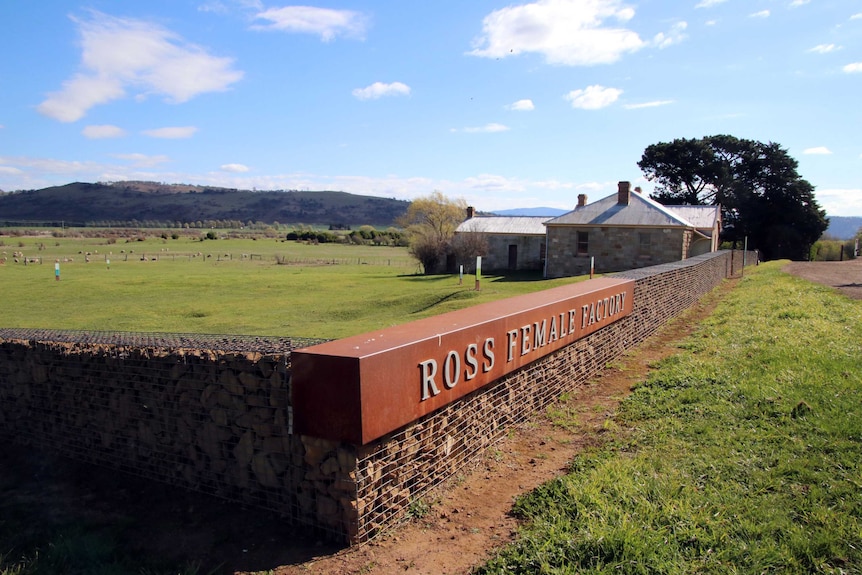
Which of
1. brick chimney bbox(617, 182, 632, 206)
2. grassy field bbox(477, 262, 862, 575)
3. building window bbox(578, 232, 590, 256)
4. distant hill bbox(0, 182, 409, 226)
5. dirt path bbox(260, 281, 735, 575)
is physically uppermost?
distant hill bbox(0, 182, 409, 226)

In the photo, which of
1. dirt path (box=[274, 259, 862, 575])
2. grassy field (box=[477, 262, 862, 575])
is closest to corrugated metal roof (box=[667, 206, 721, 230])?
grassy field (box=[477, 262, 862, 575])

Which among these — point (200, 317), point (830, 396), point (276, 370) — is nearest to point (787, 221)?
point (200, 317)

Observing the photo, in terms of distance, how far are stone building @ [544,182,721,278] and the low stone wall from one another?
26.0 metres

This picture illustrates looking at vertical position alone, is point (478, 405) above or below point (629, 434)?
above

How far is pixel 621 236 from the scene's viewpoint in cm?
3164

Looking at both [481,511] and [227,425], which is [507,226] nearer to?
[481,511]

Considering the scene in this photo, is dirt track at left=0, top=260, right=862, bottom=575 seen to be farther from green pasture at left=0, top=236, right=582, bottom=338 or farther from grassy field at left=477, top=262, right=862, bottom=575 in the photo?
green pasture at left=0, top=236, right=582, bottom=338

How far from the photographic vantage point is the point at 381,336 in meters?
4.34

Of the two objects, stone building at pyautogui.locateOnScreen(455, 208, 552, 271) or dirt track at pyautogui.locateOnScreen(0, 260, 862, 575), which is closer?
dirt track at pyautogui.locateOnScreen(0, 260, 862, 575)

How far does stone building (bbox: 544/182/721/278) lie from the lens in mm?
30594

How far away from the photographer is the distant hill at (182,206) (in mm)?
154375

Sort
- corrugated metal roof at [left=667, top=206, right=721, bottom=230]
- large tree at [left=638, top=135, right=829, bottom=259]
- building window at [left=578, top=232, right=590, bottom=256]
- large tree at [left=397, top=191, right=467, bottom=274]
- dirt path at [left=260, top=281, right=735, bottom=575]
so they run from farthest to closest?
large tree at [left=638, top=135, right=829, bottom=259] < large tree at [left=397, top=191, right=467, bottom=274] < corrugated metal roof at [left=667, top=206, right=721, bottom=230] < building window at [left=578, top=232, right=590, bottom=256] < dirt path at [left=260, top=281, right=735, bottom=575]

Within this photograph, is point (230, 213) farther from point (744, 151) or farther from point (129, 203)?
point (744, 151)

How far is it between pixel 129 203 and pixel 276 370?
597ft
